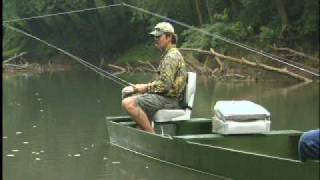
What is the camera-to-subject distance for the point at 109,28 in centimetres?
3519

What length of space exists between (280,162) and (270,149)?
4.54 ft

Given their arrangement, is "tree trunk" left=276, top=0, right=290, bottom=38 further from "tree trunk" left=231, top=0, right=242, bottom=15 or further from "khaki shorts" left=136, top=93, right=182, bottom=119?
"khaki shorts" left=136, top=93, right=182, bottom=119

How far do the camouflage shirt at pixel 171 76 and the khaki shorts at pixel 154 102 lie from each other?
0.19 feet

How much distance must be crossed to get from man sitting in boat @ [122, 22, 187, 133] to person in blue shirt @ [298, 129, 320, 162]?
288 cm

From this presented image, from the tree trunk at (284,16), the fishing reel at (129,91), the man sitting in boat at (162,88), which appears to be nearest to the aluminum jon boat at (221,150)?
Answer: the man sitting in boat at (162,88)

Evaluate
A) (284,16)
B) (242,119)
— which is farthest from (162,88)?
(284,16)

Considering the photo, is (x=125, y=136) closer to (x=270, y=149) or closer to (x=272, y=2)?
(x=270, y=149)

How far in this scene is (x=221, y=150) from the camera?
7.06 m

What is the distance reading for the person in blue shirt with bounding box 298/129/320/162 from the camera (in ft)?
17.8

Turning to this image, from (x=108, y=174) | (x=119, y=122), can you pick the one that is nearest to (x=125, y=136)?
(x=119, y=122)

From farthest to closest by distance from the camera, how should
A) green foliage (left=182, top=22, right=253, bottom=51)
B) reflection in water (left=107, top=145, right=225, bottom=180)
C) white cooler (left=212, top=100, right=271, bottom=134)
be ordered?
1. green foliage (left=182, top=22, right=253, bottom=51)
2. reflection in water (left=107, top=145, right=225, bottom=180)
3. white cooler (left=212, top=100, right=271, bottom=134)

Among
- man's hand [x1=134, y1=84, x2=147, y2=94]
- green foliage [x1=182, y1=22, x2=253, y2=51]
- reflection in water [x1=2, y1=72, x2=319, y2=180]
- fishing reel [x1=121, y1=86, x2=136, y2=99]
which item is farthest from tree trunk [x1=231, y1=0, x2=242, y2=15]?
man's hand [x1=134, y1=84, x2=147, y2=94]

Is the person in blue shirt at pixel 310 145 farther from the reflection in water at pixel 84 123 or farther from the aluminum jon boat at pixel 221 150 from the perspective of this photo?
the reflection in water at pixel 84 123

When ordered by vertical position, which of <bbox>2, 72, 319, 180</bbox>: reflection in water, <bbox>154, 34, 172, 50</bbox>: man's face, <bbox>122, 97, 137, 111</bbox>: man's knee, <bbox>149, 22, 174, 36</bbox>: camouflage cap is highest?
<bbox>149, 22, 174, 36</bbox>: camouflage cap
